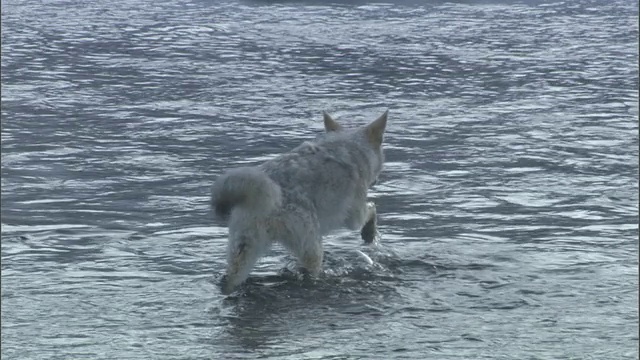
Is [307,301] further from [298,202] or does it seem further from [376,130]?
[376,130]

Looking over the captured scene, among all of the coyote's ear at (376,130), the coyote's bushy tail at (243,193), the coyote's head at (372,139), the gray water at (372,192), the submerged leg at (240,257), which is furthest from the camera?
the coyote's ear at (376,130)

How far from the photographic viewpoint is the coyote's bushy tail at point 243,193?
362 inches

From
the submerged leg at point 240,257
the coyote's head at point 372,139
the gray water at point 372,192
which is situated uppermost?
the coyote's head at point 372,139

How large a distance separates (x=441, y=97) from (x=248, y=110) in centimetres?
270

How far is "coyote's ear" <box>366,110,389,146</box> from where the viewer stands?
11.3 meters

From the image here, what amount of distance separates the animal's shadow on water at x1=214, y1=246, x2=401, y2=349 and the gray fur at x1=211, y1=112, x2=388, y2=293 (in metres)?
0.20

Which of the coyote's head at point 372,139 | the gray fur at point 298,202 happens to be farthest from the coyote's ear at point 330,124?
the gray fur at point 298,202

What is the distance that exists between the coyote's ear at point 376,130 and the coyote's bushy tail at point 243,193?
214cm

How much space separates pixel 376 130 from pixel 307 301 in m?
2.39

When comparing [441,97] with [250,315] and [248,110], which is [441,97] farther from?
[250,315]

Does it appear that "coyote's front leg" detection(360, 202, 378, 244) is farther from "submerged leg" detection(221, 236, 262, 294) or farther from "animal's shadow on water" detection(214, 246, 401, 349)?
"submerged leg" detection(221, 236, 262, 294)

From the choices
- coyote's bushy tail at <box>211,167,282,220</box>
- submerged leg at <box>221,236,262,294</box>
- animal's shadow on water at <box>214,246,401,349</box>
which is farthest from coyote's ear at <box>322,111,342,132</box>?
submerged leg at <box>221,236,262,294</box>

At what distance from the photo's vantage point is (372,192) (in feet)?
41.8

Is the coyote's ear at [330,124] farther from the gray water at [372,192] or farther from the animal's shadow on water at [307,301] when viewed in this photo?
the animal's shadow on water at [307,301]
